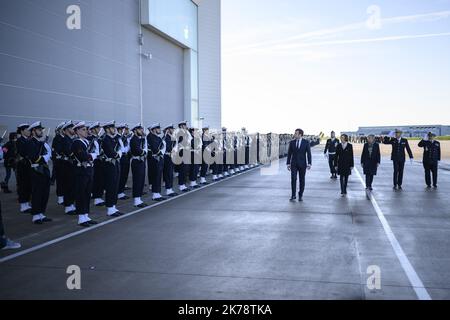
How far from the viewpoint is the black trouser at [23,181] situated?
35.1 ft

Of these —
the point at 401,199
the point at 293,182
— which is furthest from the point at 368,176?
the point at 293,182

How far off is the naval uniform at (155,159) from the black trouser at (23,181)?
10.4 ft

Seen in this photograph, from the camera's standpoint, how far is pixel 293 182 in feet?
40.0

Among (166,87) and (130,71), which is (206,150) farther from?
(166,87)

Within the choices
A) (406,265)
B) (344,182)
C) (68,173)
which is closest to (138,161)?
(68,173)

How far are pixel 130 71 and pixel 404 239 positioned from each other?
20261 millimetres

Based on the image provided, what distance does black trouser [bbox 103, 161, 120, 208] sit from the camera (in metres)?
9.99

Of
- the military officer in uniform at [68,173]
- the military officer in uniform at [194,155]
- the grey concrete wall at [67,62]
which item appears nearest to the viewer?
the military officer in uniform at [68,173]

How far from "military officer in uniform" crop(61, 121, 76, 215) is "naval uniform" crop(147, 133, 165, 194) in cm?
229

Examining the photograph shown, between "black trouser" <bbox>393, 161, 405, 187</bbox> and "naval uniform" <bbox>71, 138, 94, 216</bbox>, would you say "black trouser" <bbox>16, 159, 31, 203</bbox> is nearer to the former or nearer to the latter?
"naval uniform" <bbox>71, 138, 94, 216</bbox>

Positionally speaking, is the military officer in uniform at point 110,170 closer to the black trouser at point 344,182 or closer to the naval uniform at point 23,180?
the naval uniform at point 23,180

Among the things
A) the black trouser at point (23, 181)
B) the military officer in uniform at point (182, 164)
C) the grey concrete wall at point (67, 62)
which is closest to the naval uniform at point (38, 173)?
the black trouser at point (23, 181)

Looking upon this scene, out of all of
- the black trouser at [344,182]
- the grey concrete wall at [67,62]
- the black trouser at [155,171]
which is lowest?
the black trouser at [344,182]

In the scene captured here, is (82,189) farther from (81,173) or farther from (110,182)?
(110,182)
